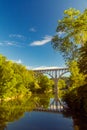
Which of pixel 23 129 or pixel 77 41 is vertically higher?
pixel 77 41

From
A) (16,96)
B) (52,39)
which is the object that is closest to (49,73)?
(16,96)

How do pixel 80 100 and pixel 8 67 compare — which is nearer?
pixel 80 100

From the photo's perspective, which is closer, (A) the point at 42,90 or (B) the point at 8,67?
(B) the point at 8,67

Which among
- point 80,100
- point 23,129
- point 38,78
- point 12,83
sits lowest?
point 23,129

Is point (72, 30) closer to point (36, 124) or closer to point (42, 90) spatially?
point (36, 124)

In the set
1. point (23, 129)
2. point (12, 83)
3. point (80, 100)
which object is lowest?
point (23, 129)

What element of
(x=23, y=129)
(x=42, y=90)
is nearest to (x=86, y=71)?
(x=23, y=129)

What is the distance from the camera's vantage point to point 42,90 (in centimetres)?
11694

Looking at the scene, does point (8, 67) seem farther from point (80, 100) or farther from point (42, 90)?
point (42, 90)

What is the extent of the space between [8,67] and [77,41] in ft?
105

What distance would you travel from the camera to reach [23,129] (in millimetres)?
26844

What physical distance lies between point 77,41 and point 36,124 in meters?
13.1

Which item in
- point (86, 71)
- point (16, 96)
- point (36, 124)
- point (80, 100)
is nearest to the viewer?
point (86, 71)

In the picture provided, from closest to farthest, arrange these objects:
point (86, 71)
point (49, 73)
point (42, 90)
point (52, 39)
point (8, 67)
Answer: point (86, 71) < point (52, 39) < point (8, 67) < point (42, 90) < point (49, 73)
